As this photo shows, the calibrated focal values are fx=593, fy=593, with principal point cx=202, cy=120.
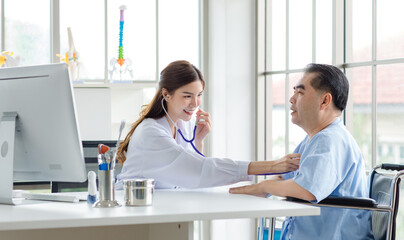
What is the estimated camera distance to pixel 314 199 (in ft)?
7.00

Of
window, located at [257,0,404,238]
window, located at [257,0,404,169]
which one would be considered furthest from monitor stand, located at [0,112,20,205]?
window, located at [257,0,404,238]

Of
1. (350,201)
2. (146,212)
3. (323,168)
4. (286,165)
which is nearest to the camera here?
(146,212)

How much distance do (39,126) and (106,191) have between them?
1.03 ft

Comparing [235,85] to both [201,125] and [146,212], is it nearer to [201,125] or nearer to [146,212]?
[201,125]

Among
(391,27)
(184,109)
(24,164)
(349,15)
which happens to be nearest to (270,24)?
(349,15)

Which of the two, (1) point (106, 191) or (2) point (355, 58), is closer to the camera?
(1) point (106, 191)

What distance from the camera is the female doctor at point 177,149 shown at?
2.29 meters

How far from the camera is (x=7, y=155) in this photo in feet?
6.44

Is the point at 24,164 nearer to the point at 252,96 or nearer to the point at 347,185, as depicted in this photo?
the point at 347,185

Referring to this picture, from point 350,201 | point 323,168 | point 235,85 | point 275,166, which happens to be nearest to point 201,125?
point 275,166

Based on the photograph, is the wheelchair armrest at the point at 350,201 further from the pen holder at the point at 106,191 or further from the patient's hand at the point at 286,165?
the pen holder at the point at 106,191

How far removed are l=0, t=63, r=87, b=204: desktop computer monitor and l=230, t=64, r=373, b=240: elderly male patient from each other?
2.21 ft

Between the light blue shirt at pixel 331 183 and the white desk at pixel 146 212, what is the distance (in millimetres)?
234

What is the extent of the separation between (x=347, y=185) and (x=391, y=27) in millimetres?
1054
